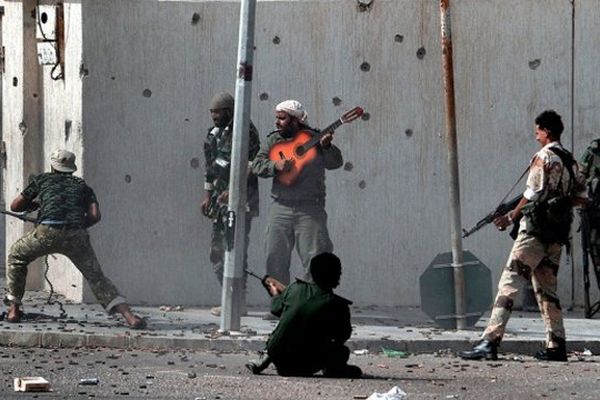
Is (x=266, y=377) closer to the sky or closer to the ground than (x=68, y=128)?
closer to the ground

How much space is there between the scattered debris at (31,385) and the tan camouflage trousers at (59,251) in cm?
367

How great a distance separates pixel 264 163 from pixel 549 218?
9.72 ft

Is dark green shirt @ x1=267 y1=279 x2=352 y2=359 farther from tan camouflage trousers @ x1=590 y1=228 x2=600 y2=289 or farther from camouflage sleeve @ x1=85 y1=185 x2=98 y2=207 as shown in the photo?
tan camouflage trousers @ x1=590 y1=228 x2=600 y2=289

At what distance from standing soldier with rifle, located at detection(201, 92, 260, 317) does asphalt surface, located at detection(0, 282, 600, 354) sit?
0.67 meters

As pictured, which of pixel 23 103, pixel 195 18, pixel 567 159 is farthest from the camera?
pixel 23 103

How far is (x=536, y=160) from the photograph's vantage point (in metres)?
12.9

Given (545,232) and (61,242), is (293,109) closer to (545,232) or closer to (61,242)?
(61,242)

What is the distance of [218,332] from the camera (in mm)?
14312

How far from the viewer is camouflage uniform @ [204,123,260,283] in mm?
15359

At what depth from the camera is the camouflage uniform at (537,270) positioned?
12.9 m

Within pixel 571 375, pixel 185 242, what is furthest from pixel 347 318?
pixel 185 242

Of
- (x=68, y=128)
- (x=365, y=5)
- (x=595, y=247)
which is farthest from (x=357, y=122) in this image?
(x=68, y=128)

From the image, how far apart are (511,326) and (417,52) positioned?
2898mm

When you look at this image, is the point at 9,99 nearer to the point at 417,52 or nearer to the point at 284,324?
the point at 417,52
